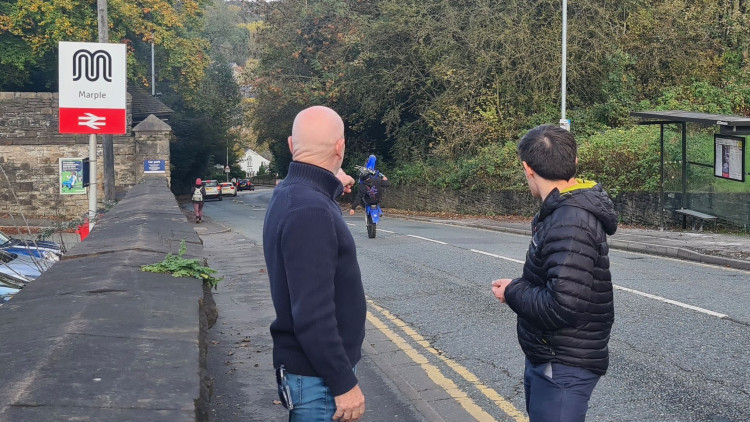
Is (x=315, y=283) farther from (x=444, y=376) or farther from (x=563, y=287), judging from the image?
(x=444, y=376)

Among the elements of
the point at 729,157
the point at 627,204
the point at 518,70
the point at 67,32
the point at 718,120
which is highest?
the point at 67,32

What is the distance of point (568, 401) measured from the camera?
3740 millimetres

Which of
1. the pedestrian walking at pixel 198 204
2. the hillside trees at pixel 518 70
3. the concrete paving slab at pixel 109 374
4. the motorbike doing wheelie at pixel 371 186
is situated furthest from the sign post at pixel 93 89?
the pedestrian walking at pixel 198 204

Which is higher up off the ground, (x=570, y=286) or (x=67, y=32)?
(x=67, y=32)

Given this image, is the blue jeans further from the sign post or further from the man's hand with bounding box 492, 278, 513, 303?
the sign post

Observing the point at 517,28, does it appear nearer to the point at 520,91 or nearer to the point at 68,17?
the point at 520,91

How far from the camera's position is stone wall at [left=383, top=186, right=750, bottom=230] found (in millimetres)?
20109

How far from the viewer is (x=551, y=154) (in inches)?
151

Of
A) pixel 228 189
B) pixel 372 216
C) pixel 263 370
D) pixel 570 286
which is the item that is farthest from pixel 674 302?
pixel 228 189

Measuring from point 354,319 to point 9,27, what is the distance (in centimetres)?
3912

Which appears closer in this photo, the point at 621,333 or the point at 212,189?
the point at 621,333

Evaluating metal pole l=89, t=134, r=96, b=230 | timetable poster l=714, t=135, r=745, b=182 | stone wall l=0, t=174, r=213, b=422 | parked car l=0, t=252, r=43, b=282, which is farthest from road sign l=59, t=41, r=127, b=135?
timetable poster l=714, t=135, r=745, b=182

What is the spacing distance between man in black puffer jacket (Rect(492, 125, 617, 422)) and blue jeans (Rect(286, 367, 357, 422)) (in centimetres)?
98

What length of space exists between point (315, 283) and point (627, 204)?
21904 mm
